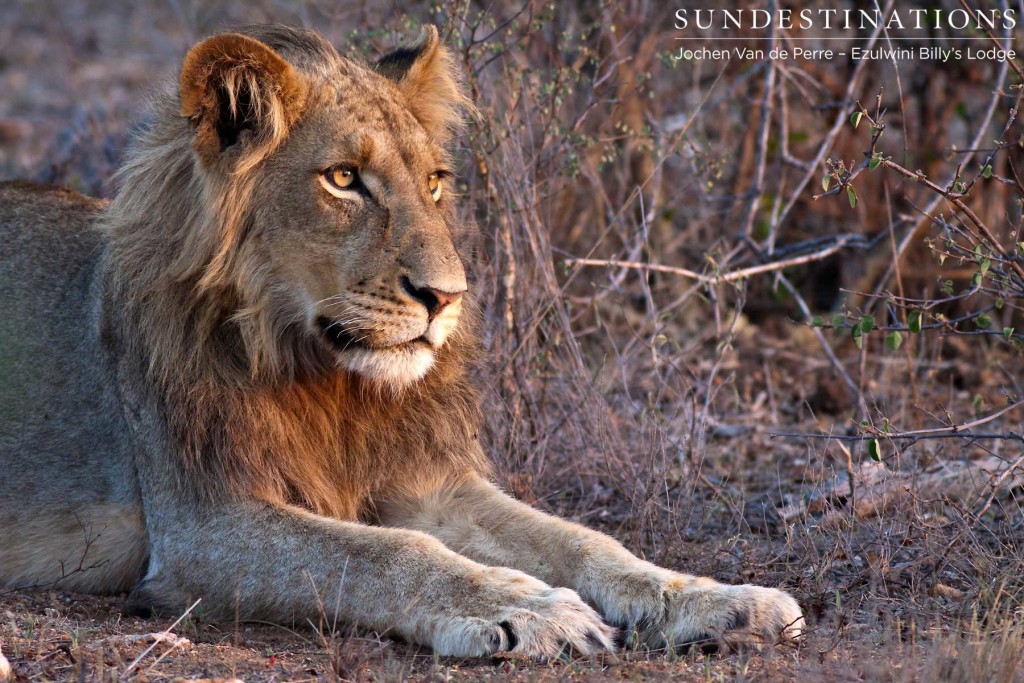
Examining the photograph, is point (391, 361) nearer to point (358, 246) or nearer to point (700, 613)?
point (358, 246)

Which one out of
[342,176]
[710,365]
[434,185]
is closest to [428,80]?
[434,185]

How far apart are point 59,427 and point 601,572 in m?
2.12

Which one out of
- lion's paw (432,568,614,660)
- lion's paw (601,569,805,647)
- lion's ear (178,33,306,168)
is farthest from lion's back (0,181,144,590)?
lion's paw (601,569,805,647)

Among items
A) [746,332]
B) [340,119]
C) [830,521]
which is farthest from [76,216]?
[746,332]

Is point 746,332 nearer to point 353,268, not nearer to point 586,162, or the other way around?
point 586,162

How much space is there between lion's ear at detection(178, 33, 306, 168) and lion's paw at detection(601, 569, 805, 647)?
5.95ft

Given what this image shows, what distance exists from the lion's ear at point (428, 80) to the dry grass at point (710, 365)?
0.69 metres

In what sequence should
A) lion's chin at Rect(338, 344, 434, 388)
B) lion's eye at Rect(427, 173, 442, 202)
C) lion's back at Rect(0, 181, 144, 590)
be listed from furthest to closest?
lion's back at Rect(0, 181, 144, 590), lion's eye at Rect(427, 173, 442, 202), lion's chin at Rect(338, 344, 434, 388)

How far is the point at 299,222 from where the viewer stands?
3.89m

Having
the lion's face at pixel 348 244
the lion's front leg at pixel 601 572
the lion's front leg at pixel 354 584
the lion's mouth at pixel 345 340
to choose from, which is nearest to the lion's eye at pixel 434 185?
the lion's face at pixel 348 244

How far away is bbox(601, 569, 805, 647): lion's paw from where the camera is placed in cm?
356

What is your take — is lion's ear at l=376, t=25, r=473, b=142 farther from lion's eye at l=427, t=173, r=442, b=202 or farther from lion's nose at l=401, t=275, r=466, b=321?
lion's nose at l=401, t=275, r=466, b=321

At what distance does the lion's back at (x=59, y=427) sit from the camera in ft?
14.6

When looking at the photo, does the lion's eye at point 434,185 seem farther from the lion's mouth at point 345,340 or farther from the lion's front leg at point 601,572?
the lion's front leg at point 601,572
